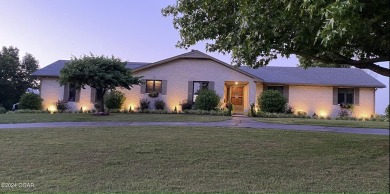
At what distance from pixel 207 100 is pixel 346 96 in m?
10.3

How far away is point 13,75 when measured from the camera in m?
34.7

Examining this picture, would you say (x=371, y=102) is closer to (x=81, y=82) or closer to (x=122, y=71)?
(x=122, y=71)

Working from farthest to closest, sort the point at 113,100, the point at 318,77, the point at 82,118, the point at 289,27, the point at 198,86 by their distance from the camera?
the point at 318,77, the point at 198,86, the point at 113,100, the point at 82,118, the point at 289,27

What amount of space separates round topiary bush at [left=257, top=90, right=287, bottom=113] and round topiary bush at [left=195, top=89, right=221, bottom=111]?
3019 mm

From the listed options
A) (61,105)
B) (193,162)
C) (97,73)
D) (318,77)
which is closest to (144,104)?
(97,73)

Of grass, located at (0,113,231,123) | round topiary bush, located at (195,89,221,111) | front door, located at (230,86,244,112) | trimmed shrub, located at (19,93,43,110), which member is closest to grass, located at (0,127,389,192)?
grass, located at (0,113,231,123)

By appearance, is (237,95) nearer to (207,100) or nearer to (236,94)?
(236,94)

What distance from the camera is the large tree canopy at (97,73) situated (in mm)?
18047

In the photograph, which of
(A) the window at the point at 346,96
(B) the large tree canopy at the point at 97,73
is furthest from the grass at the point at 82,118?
(A) the window at the point at 346,96

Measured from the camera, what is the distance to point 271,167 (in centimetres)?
759

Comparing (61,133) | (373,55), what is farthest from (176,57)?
(373,55)

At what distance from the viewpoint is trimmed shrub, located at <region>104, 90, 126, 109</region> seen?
22812mm

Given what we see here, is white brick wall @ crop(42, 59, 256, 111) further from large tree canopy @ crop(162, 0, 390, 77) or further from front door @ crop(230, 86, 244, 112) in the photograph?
large tree canopy @ crop(162, 0, 390, 77)

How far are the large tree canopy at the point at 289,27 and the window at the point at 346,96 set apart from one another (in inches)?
560
